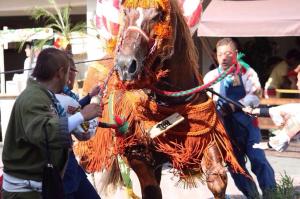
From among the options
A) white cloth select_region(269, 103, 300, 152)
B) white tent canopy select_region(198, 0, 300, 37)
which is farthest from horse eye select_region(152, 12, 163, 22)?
white tent canopy select_region(198, 0, 300, 37)

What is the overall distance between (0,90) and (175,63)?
942 centimetres

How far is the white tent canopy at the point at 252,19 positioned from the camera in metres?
9.21

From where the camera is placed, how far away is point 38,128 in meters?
3.20

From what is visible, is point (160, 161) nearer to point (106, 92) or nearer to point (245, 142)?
point (106, 92)

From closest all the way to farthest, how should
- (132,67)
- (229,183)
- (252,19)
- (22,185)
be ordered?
(22,185), (132,67), (229,183), (252,19)

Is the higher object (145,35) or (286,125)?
(145,35)

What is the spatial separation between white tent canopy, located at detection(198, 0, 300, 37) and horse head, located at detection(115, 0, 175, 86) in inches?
206

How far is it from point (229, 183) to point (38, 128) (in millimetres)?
4859

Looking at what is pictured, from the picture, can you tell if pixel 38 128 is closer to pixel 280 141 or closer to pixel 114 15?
pixel 280 141

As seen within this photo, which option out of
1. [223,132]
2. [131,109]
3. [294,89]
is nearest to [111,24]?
[131,109]

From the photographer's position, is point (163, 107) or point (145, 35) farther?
point (163, 107)

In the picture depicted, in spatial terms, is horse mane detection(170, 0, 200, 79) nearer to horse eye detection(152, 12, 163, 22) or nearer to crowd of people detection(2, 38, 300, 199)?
horse eye detection(152, 12, 163, 22)

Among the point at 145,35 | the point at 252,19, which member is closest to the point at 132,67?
the point at 145,35

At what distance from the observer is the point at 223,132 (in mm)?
4547
